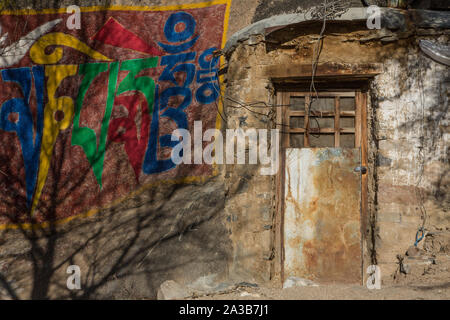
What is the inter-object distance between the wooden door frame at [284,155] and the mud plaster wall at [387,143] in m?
0.05

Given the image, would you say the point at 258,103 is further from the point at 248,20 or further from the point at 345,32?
the point at 248,20

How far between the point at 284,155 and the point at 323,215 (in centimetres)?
86

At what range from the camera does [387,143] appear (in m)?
4.84

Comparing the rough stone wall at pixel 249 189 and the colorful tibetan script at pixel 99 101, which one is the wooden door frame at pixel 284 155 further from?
the colorful tibetan script at pixel 99 101

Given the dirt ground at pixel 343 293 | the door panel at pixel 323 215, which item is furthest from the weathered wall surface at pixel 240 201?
the dirt ground at pixel 343 293

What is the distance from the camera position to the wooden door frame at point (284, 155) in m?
5.04

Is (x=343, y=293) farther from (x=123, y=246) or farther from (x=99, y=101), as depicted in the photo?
(x=99, y=101)

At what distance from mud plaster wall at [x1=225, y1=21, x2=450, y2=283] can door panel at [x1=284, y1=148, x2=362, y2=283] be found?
17 cm

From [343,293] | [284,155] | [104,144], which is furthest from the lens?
[104,144]

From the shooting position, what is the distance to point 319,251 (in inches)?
197

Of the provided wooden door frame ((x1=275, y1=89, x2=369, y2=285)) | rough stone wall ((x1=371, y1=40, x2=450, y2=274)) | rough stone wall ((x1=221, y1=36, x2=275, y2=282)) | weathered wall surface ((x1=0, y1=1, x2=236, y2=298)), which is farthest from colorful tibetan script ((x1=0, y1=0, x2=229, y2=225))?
rough stone wall ((x1=371, y1=40, x2=450, y2=274))

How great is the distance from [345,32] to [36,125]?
586cm

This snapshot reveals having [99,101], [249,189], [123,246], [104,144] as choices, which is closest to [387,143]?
A: [249,189]

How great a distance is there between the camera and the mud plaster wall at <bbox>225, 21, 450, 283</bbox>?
4.70 m
